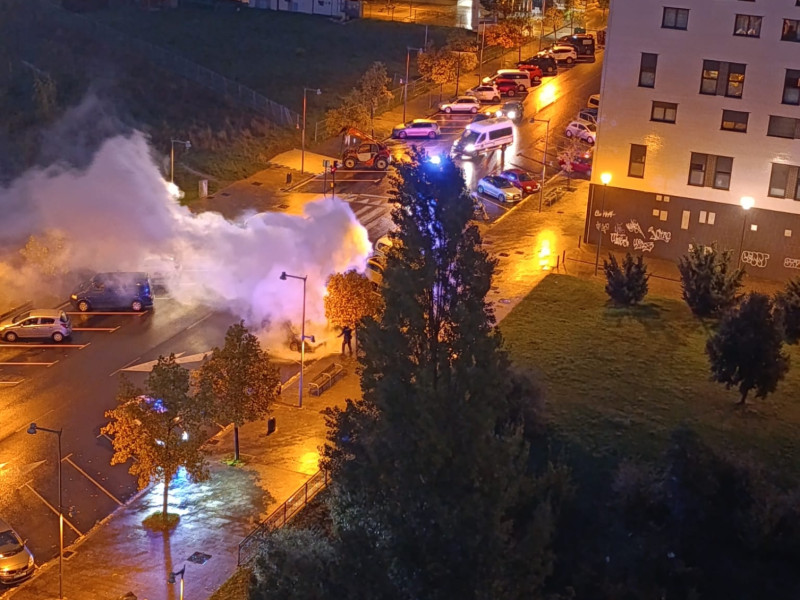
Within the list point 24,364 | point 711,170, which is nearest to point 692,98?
point 711,170

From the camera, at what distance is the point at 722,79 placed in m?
44.8

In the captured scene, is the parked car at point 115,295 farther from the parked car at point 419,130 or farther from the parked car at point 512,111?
the parked car at point 512,111

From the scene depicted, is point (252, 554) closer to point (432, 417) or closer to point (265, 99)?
point (432, 417)

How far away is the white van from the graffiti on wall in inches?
793

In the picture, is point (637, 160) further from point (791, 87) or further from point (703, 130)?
point (791, 87)

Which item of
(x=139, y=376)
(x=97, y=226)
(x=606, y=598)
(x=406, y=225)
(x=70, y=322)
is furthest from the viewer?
(x=97, y=226)

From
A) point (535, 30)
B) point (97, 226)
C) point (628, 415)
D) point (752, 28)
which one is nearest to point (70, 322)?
point (97, 226)

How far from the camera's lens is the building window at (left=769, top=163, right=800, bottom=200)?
44.3m

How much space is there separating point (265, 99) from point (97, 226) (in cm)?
2643

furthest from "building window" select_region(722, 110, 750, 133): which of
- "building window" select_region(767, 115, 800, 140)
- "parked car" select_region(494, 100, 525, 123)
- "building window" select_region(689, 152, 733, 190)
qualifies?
"parked car" select_region(494, 100, 525, 123)

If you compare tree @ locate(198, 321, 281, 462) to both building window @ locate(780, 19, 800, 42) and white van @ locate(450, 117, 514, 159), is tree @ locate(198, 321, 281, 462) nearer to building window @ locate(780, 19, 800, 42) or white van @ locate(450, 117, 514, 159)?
building window @ locate(780, 19, 800, 42)

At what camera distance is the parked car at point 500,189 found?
55.8 meters

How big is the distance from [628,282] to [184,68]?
4496 centimetres

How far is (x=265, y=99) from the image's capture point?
72.2m
